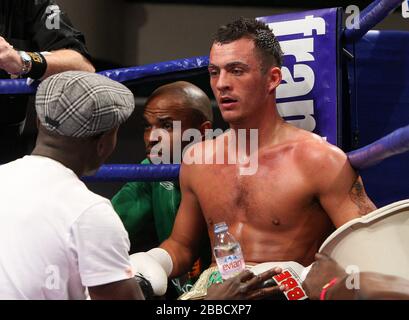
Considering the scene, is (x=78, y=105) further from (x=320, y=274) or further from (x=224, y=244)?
(x=224, y=244)

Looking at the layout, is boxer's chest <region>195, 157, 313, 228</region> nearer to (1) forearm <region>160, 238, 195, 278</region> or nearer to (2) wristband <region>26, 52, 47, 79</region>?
(1) forearm <region>160, 238, 195, 278</region>

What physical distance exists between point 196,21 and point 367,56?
189 cm

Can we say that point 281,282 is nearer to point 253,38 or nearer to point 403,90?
point 253,38

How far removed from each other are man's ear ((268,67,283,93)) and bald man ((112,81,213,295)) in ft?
1.54

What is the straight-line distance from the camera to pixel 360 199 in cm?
190

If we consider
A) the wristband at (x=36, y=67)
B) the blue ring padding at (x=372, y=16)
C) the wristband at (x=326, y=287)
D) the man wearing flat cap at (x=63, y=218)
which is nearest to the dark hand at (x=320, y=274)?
the wristband at (x=326, y=287)

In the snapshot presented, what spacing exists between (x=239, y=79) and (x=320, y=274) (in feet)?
1.94

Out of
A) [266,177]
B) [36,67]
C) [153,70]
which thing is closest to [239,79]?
[266,177]

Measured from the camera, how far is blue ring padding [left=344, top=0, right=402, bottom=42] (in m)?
1.96

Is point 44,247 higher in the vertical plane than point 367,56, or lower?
lower

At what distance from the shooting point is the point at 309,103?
2146 millimetres

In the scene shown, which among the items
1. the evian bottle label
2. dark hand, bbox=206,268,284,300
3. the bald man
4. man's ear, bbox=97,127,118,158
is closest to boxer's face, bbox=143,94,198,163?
the bald man

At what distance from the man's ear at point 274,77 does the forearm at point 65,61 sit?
600 mm

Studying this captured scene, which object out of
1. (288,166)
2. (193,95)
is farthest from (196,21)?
(288,166)
